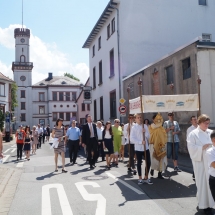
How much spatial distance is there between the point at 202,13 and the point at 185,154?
53.4 feet

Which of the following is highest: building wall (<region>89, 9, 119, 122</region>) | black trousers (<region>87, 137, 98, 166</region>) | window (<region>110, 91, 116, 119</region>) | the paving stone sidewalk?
building wall (<region>89, 9, 119, 122</region>)

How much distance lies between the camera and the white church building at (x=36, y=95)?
7138 cm

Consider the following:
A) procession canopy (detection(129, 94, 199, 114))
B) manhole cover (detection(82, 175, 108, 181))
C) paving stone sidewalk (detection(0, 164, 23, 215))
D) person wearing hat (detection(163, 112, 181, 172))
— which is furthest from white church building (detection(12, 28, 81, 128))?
procession canopy (detection(129, 94, 199, 114))

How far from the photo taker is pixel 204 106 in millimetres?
14172

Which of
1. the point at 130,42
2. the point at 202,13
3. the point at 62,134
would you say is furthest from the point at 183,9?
the point at 62,134

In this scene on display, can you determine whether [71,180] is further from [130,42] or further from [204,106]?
[130,42]

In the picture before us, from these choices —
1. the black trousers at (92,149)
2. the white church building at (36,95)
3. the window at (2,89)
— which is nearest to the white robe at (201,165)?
the black trousers at (92,149)

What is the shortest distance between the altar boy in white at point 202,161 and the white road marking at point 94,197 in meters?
1.82

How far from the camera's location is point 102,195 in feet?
22.8

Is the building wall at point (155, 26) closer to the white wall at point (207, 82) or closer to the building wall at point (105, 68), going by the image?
the building wall at point (105, 68)

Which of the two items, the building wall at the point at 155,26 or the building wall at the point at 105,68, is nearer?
the building wall at the point at 155,26

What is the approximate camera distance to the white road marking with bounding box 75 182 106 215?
18.9ft

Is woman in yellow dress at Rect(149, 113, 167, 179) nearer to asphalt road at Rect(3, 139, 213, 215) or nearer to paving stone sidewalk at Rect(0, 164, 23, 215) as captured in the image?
asphalt road at Rect(3, 139, 213, 215)

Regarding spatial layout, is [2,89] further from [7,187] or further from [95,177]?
[7,187]
